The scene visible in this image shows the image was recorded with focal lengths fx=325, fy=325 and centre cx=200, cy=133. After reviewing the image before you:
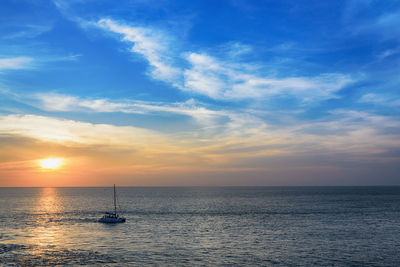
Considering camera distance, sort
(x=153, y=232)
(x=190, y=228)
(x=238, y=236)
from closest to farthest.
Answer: (x=238, y=236), (x=153, y=232), (x=190, y=228)

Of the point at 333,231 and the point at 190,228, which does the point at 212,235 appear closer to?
the point at 190,228

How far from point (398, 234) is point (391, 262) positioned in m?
30.7

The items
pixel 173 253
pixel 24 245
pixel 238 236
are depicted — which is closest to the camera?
pixel 173 253

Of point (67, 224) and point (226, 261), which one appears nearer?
Answer: point (226, 261)

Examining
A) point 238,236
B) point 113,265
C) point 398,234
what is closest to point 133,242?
point 113,265

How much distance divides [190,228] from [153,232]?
39.7 ft

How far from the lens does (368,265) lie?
174 ft

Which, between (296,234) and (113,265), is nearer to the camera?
(113,265)

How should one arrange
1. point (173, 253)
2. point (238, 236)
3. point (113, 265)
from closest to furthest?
point (113, 265), point (173, 253), point (238, 236)

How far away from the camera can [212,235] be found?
80.1 m

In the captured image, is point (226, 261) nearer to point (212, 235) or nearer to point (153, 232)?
point (212, 235)

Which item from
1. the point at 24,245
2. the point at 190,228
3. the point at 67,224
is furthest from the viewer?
the point at 67,224

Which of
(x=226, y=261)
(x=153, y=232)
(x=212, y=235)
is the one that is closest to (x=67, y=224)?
(x=153, y=232)

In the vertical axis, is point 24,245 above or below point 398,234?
above
